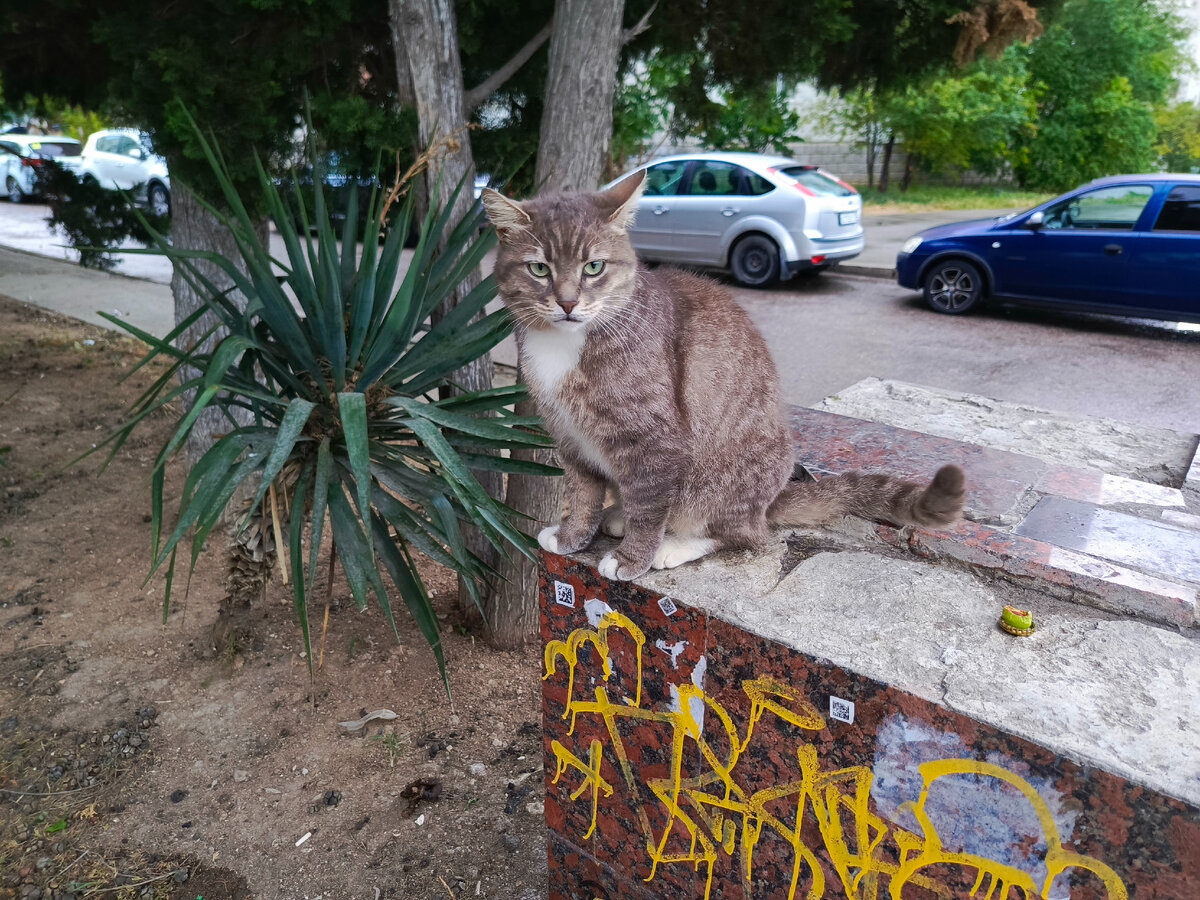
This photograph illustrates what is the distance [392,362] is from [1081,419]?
3483 millimetres

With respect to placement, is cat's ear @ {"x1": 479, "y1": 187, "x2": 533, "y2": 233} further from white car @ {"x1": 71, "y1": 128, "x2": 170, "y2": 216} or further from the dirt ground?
white car @ {"x1": 71, "y1": 128, "x2": 170, "y2": 216}

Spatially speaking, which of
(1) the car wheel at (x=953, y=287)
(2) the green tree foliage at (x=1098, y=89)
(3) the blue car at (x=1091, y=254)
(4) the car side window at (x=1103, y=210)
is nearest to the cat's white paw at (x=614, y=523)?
(3) the blue car at (x=1091, y=254)

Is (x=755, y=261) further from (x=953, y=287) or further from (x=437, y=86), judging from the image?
(x=437, y=86)

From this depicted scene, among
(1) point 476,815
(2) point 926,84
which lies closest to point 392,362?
(1) point 476,815

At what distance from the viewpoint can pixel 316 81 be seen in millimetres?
3576

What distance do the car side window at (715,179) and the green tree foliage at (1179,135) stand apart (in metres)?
17.3

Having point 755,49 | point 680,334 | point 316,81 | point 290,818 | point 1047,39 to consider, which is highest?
point 1047,39

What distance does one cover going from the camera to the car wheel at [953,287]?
8742mm

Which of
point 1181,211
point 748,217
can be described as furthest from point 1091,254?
point 748,217

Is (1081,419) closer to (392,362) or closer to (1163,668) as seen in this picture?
(1163,668)

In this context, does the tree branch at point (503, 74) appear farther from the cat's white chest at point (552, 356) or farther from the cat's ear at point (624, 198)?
the cat's white chest at point (552, 356)

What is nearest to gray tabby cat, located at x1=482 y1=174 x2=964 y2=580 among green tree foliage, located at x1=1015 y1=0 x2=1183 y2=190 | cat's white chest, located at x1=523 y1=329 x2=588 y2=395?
cat's white chest, located at x1=523 y1=329 x2=588 y2=395

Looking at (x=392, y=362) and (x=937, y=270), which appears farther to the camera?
(x=937, y=270)

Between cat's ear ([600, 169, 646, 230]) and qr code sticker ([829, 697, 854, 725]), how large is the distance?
48.3 inches
